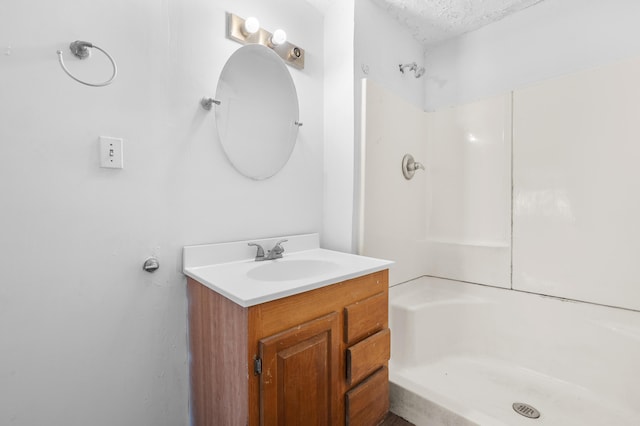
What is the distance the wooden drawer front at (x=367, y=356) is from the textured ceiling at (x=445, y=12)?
68.8 inches

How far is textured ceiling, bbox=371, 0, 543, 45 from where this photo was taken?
5.52 ft

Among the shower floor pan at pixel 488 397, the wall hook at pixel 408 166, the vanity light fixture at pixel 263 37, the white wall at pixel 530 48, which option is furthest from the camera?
the wall hook at pixel 408 166

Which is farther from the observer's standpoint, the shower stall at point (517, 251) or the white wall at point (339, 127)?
the white wall at point (339, 127)

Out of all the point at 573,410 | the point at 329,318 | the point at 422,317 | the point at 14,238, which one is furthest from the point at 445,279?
the point at 14,238

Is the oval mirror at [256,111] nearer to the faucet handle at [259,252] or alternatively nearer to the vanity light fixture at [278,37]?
the vanity light fixture at [278,37]

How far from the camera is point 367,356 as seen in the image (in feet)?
3.64

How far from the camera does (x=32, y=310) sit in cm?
86

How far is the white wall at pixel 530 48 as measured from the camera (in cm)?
150

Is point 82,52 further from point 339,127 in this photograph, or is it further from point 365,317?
→ point 365,317

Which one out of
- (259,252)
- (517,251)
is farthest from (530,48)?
(259,252)

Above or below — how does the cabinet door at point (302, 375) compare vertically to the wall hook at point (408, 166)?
below

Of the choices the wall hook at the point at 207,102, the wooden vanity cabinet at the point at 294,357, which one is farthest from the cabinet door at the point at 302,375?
the wall hook at the point at 207,102

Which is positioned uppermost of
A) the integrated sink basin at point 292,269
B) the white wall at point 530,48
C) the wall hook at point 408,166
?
the white wall at point 530,48

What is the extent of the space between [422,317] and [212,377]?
1.12 metres
